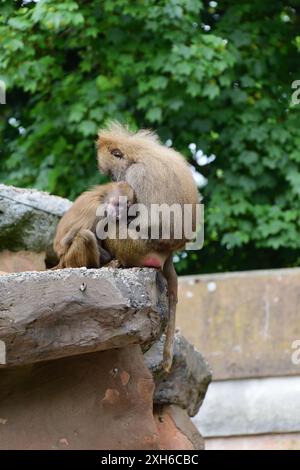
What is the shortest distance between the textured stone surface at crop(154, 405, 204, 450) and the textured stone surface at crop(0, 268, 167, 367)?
1.22 meters

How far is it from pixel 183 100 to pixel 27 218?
3999mm

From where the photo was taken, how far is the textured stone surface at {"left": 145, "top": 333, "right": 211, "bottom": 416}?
215 inches

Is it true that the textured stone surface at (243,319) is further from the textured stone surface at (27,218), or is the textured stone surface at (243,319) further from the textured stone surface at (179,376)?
the textured stone surface at (27,218)

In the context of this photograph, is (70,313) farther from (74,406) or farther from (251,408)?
(251,408)

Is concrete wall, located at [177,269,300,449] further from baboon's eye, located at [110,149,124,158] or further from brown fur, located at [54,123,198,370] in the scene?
baboon's eye, located at [110,149,124,158]

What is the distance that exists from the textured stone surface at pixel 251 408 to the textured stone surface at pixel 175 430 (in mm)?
1956

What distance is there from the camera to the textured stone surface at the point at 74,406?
15.0 ft

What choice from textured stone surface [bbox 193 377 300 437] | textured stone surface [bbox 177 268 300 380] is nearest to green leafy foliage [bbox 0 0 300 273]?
textured stone surface [bbox 177 268 300 380]

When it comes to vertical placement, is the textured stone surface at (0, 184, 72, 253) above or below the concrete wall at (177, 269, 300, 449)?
above

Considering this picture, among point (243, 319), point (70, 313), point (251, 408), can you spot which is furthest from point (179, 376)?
point (243, 319)

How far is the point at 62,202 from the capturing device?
592 centimetres

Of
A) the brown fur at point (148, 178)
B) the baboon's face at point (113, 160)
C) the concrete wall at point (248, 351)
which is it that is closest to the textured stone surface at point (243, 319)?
the concrete wall at point (248, 351)

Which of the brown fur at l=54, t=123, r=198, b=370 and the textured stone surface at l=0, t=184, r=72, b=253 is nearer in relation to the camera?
the brown fur at l=54, t=123, r=198, b=370

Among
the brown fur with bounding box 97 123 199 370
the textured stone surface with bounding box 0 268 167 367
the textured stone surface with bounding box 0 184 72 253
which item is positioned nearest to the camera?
the textured stone surface with bounding box 0 268 167 367
